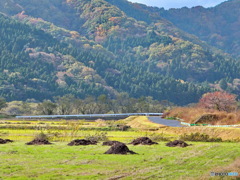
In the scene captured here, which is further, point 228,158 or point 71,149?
point 71,149

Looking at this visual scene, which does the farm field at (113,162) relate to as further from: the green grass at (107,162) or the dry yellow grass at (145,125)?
the dry yellow grass at (145,125)

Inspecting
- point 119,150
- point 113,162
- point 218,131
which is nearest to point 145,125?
point 218,131

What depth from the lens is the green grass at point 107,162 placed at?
34.6m

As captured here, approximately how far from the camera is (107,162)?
4059cm

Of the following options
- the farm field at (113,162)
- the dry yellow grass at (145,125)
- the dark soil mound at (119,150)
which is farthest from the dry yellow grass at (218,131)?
the dark soil mound at (119,150)

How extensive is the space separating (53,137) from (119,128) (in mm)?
26086

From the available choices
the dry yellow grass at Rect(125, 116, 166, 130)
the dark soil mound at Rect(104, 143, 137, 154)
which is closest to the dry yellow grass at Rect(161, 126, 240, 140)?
the dry yellow grass at Rect(125, 116, 166, 130)

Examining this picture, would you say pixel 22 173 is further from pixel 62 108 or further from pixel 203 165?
pixel 62 108

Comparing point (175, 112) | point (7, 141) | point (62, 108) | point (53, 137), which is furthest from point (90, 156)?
point (62, 108)

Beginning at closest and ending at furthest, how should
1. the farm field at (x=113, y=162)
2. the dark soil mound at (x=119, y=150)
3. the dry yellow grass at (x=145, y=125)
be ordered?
the farm field at (x=113, y=162) < the dark soil mound at (x=119, y=150) < the dry yellow grass at (x=145, y=125)

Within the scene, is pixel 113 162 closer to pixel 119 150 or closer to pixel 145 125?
pixel 119 150

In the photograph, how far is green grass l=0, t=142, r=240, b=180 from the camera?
Result: 34.6 meters

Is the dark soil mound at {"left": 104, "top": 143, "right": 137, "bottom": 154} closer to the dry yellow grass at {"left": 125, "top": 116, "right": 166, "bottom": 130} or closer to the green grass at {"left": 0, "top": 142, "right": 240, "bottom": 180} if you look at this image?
the green grass at {"left": 0, "top": 142, "right": 240, "bottom": 180}

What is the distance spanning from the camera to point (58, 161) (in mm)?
40625
